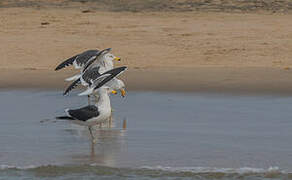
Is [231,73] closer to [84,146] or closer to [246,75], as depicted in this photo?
[246,75]

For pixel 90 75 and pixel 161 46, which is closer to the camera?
pixel 90 75

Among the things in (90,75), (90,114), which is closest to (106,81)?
(90,114)

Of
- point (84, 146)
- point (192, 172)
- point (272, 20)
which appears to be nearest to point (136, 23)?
point (272, 20)

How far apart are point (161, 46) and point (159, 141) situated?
26.8 feet

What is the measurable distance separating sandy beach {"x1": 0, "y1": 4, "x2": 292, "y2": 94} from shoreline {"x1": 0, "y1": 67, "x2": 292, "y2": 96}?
0.02 m

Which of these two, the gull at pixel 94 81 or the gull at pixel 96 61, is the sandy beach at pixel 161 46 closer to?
the gull at pixel 96 61

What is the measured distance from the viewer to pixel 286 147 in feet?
29.5

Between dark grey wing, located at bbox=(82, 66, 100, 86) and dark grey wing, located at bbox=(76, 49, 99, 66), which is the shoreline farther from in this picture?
dark grey wing, located at bbox=(82, 66, 100, 86)

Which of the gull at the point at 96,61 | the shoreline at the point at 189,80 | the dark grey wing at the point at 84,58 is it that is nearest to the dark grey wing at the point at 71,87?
the gull at the point at 96,61

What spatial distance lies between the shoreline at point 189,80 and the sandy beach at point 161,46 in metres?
0.02

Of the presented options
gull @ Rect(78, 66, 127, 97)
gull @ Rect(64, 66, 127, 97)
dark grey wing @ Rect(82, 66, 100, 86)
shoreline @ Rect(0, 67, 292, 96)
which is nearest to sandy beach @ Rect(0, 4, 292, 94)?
shoreline @ Rect(0, 67, 292, 96)

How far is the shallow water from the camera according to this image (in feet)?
27.5

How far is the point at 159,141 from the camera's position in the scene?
9.45 metres

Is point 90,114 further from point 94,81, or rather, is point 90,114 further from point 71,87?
point 71,87
